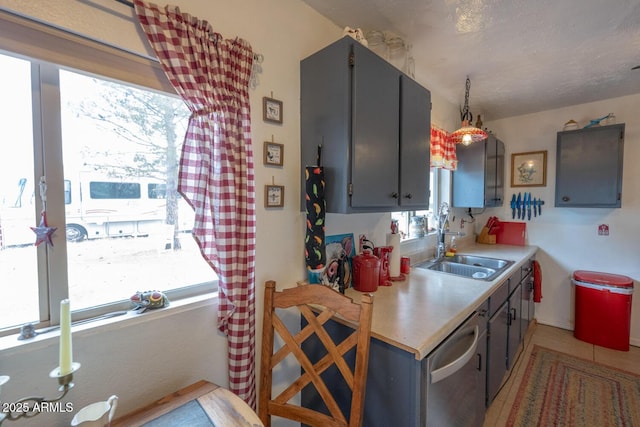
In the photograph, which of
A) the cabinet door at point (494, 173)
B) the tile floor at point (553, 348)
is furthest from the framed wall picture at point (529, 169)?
the tile floor at point (553, 348)

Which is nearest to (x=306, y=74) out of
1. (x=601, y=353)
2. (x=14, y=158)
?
(x=14, y=158)

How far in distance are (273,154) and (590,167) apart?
318cm

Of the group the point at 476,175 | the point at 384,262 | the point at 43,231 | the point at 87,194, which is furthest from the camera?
the point at 476,175

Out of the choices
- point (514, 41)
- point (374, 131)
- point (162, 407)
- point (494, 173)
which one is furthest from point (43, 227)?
point (494, 173)

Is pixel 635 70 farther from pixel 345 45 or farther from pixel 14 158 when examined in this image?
pixel 14 158

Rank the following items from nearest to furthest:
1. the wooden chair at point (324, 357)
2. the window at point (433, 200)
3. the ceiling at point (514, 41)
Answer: the wooden chair at point (324, 357)
the ceiling at point (514, 41)
the window at point (433, 200)

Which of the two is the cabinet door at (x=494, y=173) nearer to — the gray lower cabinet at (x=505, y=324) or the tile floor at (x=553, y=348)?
the gray lower cabinet at (x=505, y=324)

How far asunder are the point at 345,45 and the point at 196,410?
1.52 m

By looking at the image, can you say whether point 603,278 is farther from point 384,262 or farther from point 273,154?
point 273,154

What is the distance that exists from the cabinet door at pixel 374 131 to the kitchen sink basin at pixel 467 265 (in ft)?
3.68

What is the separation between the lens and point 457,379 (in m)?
1.20

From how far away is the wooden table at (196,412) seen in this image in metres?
0.81

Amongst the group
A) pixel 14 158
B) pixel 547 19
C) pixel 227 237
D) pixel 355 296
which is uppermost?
pixel 547 19

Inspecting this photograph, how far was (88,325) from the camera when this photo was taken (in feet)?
2.86
